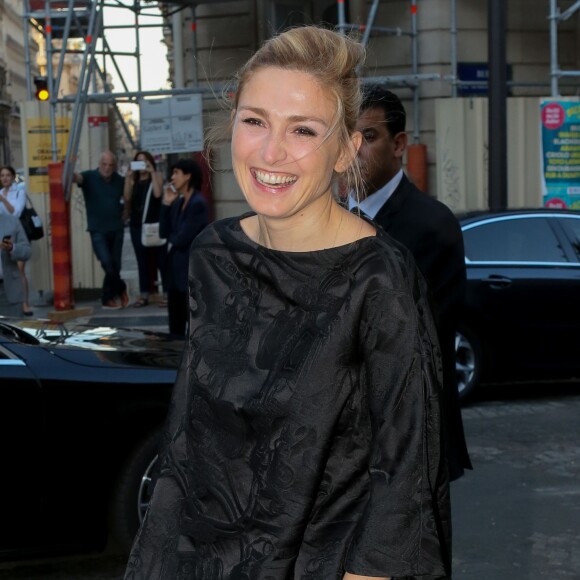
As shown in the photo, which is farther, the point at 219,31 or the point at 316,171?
the point at 219,31

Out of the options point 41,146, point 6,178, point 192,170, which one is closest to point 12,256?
point 192,170

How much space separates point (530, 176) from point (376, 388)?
13.1 meters

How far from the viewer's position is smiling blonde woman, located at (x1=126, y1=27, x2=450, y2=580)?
2.04 meters

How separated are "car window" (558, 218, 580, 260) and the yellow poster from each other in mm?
7756

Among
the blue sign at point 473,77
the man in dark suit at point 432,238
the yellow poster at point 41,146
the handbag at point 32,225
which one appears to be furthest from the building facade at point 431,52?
the man in dark suit at point 432,238

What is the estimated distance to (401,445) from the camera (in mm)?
2031

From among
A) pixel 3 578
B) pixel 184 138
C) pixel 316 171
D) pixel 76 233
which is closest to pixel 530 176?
pixel 184 138

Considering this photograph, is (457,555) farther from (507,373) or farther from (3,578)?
(507,373)

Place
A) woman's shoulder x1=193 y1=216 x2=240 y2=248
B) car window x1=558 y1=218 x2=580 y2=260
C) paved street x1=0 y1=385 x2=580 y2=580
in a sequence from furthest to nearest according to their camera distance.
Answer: car window x1=558 y1=218 x2=580 y2=260 < paved street x1=0 y1=385 x2=580 y2=580 < woman's shoulder x1=193 y1=216 x2=240 y2=248

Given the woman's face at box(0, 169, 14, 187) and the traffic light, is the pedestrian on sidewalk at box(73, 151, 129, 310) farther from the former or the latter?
the woman's face at box(0, 169, 14, 187)

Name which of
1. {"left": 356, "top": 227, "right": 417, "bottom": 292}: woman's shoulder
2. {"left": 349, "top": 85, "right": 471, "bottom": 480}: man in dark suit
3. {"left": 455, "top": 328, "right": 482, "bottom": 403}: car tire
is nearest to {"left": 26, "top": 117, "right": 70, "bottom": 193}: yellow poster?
{"left": 455, "top": 328, "right": 482, "bottom": 403}: car tire

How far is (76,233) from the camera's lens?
15.3 meters

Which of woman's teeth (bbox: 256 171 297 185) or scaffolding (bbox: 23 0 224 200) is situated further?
scaffolding (bbox: 23 0 224 200)

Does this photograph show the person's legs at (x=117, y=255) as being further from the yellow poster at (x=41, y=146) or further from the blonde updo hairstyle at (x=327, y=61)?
the blonde updo hairstyle at (x=327, y=61)
